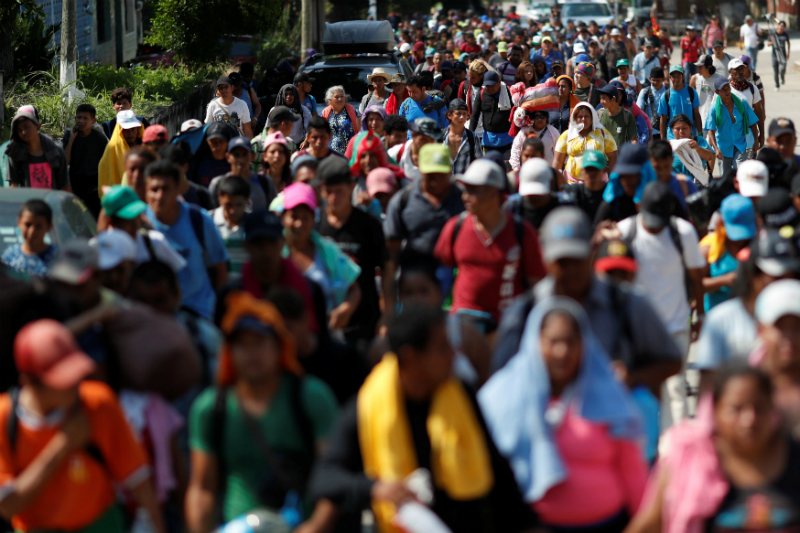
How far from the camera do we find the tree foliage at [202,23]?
22734 millimetres

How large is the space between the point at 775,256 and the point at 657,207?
4.38ft

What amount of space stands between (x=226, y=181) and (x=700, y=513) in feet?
13.7

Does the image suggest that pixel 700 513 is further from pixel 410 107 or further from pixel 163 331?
pixel 410 107

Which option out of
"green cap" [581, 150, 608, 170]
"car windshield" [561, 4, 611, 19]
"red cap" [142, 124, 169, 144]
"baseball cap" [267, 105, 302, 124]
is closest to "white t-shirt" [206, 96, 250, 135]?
"baseball cap" [267, 105, 302, 124]

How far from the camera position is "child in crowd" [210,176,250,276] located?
6988 millimetres

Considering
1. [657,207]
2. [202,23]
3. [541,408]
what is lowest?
[541,408]

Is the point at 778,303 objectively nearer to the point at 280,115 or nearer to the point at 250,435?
the point at 250,435

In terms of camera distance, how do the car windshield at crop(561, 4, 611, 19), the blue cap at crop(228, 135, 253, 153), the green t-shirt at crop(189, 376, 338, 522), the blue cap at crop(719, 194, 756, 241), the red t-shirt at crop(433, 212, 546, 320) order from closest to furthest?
the green t-shirt at crop(189, 376, 338, 522), the red t-shirt at crop(433, 212, 546, 320), the blue cap at crop(719, 194, 756, 241), the blue cap at crop(228, 135, 253, 153), the car windshield at crop(561, 4, 611, 19)

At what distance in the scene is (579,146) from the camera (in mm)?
10195

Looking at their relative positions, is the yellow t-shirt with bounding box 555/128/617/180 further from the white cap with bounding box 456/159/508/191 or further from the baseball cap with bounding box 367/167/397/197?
the white cap with bounding box 456/159/508/191

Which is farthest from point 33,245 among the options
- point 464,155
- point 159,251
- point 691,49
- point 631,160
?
point 691,49

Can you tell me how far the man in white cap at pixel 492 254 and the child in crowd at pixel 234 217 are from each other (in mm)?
1558

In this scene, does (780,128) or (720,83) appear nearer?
(780,128)

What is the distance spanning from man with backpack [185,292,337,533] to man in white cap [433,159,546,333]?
2.12 meters
